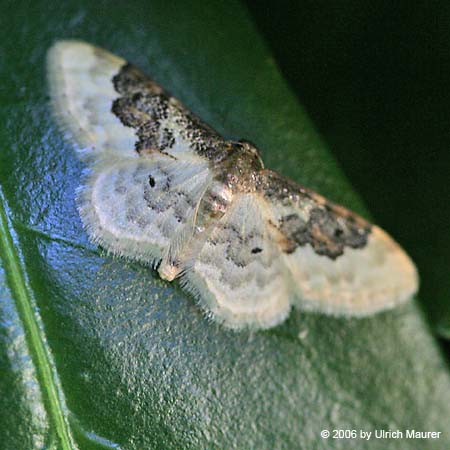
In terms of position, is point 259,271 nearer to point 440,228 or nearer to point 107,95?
point 440,228

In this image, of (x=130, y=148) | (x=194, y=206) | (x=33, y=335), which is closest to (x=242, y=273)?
(x=194, y=206)

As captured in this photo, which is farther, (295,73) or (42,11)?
(295,73)

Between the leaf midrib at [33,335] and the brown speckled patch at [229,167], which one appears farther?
the brown speckled patch at [229,167]

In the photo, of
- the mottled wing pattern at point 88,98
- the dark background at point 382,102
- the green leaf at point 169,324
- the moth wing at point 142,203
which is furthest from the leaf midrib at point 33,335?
the dark background at point 382,102

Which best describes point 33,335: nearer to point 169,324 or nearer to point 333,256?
point 169,324

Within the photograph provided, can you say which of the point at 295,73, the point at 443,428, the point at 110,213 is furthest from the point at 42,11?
the point at 443,428

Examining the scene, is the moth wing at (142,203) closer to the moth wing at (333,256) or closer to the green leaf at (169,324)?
the green leaf at (169,324)

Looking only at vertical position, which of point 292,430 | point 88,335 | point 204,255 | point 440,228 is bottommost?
point 292,430
